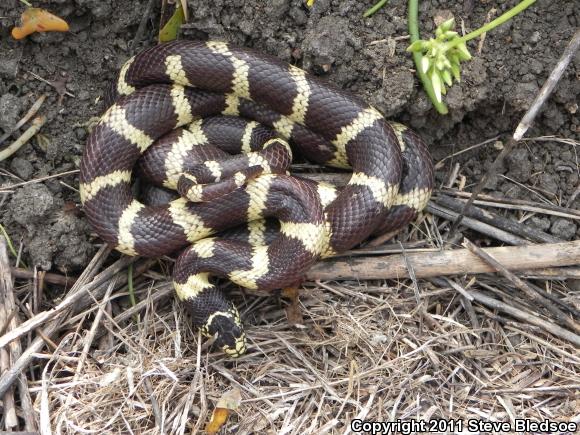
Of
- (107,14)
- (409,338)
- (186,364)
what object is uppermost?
(107,14)

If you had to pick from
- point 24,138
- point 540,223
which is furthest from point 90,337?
point 540,223

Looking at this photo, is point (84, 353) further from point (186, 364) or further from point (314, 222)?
point (314, 222)

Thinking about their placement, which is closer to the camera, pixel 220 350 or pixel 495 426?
pixel 495 426

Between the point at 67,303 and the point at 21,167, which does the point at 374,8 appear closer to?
the point at 21,167

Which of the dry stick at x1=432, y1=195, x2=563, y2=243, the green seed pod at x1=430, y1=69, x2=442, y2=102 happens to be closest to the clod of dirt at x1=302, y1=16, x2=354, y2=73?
the green seed pod at x1=430, y1=69, x2=442, y2=102

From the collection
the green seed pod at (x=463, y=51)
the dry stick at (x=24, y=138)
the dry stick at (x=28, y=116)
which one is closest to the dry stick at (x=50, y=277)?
the dry stick at (x=24, y=138)

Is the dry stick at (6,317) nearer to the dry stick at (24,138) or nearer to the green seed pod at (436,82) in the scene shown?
the dry stick at (24,138)

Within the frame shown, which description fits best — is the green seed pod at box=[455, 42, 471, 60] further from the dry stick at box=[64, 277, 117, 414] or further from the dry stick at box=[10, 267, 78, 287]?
the dry stick at box=[10, 267, 78, 287]

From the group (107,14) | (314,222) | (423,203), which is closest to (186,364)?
(314,222)
